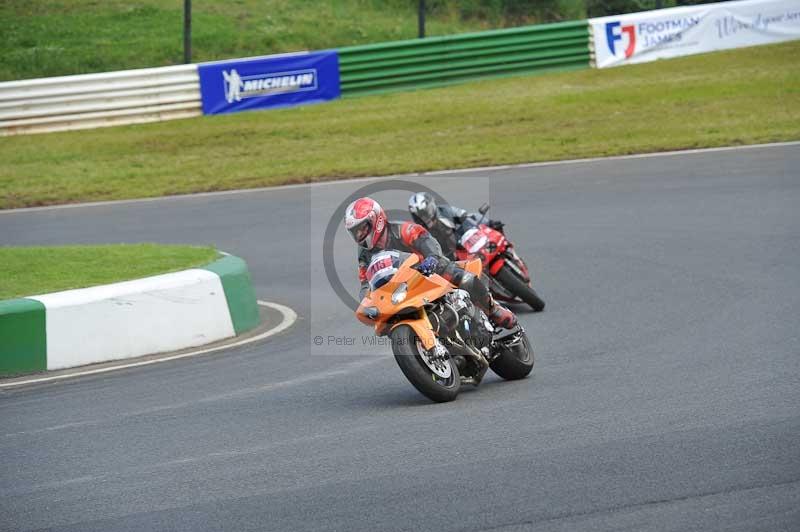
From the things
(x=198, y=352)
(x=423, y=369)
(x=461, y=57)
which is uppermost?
(x=461, y=57)

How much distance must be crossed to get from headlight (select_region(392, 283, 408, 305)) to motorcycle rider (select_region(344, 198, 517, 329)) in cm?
15

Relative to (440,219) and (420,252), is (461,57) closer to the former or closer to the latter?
(440,219)

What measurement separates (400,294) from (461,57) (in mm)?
20860

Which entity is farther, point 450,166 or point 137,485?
point 450,166

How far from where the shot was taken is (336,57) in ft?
86.4

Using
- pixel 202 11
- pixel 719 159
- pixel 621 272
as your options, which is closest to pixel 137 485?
pixel 621 272

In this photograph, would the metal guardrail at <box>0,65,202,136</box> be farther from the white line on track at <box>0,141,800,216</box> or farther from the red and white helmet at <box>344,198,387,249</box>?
the red and white helmet at <box>344,198,387,249</box>

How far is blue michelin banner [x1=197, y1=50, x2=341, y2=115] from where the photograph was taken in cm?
2533

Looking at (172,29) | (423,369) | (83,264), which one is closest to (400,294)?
(423,369)

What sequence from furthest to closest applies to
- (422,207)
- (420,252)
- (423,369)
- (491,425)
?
(422,207) → (420,252) → (423,369) → (491,425)

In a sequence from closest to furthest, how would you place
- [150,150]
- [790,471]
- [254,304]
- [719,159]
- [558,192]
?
[790,471]
[254,304]
[558,192]
[719,159]
[150,150]

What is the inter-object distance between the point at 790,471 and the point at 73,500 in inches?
136

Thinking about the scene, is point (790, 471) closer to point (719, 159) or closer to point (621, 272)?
point (621, 272)

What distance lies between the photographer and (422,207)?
1079 cm
